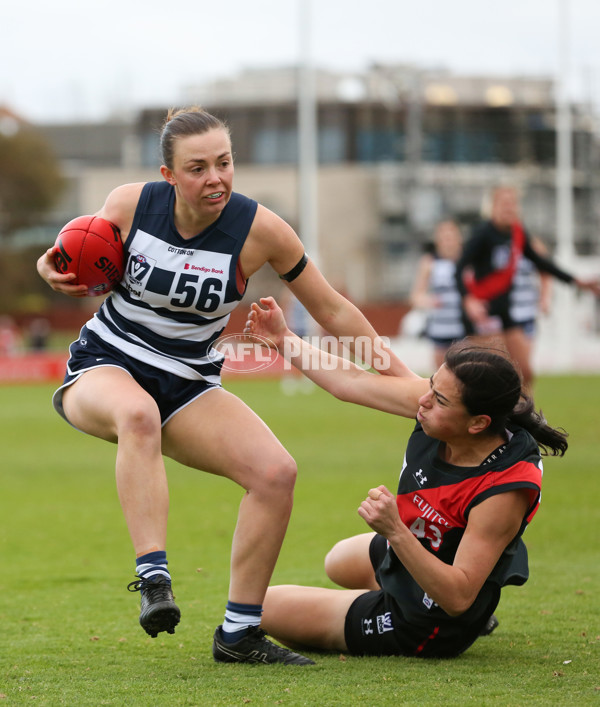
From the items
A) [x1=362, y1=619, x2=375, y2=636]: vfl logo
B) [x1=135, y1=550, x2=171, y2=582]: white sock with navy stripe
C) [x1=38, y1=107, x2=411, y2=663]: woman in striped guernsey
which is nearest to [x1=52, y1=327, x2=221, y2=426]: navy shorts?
[x1=38, y1=107, x2=411, y2=663]: woman in striped guernsey

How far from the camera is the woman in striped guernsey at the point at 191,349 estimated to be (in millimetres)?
4098

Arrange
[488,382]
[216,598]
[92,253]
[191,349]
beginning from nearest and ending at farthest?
[488,382], [92,253], [191,349], [216,598]

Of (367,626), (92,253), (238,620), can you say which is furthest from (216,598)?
(92,253)

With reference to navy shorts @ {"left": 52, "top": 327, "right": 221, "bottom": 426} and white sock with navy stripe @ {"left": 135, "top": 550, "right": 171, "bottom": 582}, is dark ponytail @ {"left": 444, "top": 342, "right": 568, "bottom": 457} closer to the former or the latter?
navy shorts @ {"left": 52, "top": 327, "right": 221, "bottom": 426}

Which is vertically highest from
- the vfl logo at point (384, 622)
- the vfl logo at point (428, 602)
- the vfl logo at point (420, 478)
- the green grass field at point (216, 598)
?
the vfl logo at point (420, 478)

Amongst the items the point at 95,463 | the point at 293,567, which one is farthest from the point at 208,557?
the point at 95,463

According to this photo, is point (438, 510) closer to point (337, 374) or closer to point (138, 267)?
point (337, 374)

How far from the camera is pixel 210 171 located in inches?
164

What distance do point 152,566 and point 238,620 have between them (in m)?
0.48

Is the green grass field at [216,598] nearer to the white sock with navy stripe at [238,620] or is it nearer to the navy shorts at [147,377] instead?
the white sock with navy stripe at [238,620]

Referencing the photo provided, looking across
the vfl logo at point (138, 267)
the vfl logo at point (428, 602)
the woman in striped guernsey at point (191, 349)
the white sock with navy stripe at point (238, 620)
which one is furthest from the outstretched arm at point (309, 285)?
the white sock with navy stripe at point (238, 620)

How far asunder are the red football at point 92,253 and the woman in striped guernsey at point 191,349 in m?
0.04

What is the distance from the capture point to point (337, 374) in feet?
14.5

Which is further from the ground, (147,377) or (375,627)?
(147,377)
